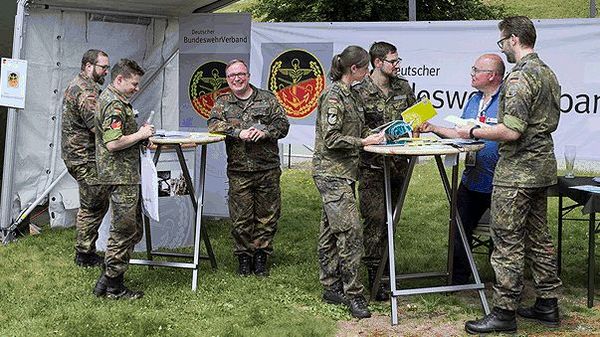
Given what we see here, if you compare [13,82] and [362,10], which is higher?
[362,10]

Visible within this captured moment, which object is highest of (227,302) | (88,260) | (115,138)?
(115,138)

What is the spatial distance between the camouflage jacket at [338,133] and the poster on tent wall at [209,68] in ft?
7.89

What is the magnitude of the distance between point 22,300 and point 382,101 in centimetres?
286

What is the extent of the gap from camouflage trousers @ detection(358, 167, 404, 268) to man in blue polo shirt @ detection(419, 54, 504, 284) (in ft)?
1.51

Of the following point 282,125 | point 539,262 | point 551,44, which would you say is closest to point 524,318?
point 539,262

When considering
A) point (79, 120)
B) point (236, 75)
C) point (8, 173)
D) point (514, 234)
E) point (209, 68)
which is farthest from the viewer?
point (209, 68)

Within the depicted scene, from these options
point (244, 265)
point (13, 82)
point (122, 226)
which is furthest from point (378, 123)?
point (13, 82)

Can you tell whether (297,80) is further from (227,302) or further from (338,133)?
(227,302)

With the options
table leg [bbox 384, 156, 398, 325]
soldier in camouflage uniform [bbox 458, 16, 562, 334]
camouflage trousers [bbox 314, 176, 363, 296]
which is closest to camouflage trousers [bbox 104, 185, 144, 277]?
camouflage trousers [bbox 314, 176, 363, 296]

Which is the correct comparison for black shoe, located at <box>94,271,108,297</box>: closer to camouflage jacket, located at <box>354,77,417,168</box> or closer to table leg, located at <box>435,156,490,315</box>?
camouflage jacket, located at <box>354,77,417,168</box>

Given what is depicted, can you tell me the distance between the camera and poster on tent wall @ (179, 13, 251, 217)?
6.97 m

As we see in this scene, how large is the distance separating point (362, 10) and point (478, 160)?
36.2 ft

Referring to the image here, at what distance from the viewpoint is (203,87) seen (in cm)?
715

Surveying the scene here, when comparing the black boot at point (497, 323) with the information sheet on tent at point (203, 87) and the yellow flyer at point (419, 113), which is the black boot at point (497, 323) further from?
the information sheet on tent at point (203, 87)
